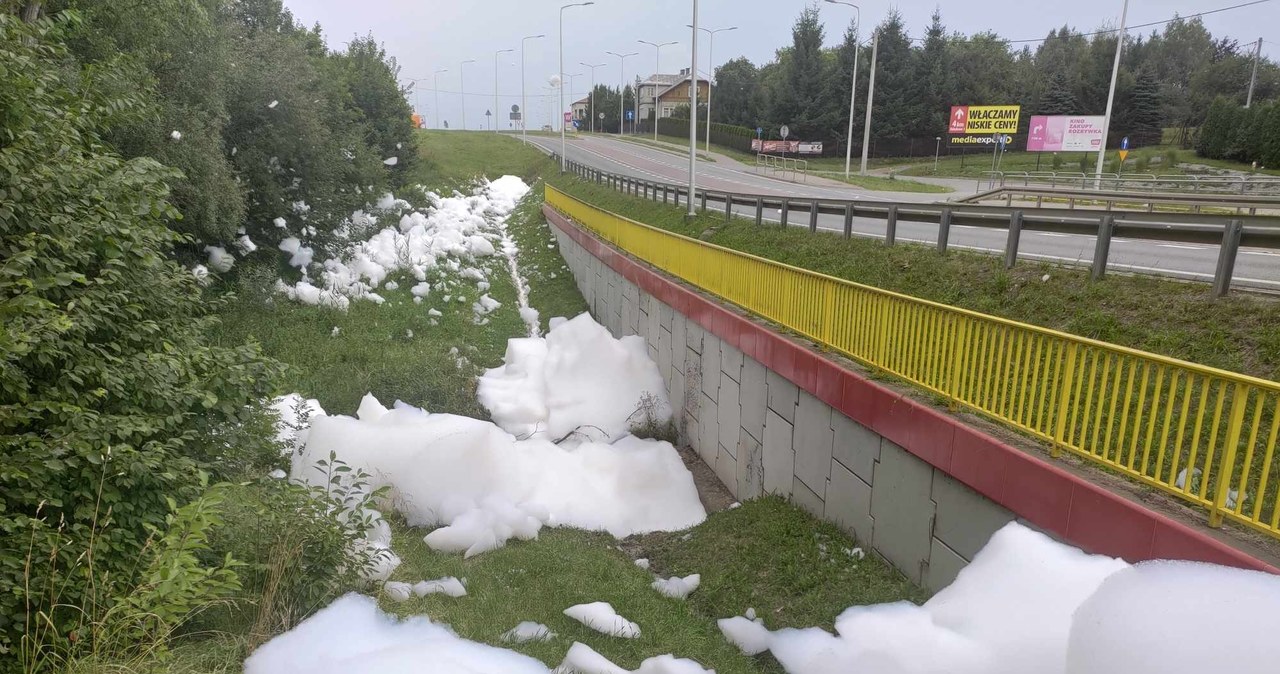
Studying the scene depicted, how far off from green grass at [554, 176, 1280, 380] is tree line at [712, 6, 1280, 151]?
55.8m

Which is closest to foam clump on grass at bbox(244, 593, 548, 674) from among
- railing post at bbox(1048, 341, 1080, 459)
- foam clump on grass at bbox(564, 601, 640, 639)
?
foam clump on grass at bbox(564, 601, 640, 639)

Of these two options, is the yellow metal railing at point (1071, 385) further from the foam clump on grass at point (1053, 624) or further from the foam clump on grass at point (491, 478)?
the foam clump on grass at point (491, 478)

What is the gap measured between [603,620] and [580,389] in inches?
282

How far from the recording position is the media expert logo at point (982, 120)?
54.2m

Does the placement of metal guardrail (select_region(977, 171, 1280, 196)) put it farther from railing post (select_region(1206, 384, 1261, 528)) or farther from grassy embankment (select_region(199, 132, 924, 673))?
railing post (select_region(1206, 384, 1261, 528))

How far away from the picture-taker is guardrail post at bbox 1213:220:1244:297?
22.9 ft

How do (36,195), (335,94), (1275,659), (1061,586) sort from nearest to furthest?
1. (1275,659)
2. (1061,586)
3. (36,195)
4. (335,94)

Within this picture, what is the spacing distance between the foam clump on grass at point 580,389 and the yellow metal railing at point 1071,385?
9.63ft

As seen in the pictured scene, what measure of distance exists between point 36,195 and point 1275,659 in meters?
7.18

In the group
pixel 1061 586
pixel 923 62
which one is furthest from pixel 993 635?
pixel 923 62

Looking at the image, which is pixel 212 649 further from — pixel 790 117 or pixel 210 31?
pixel 790 117

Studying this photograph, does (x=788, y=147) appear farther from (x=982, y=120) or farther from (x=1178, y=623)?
(x=1178, y=623)

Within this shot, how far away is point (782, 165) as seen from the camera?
5756 centimetres

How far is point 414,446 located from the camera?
9.55 metres
